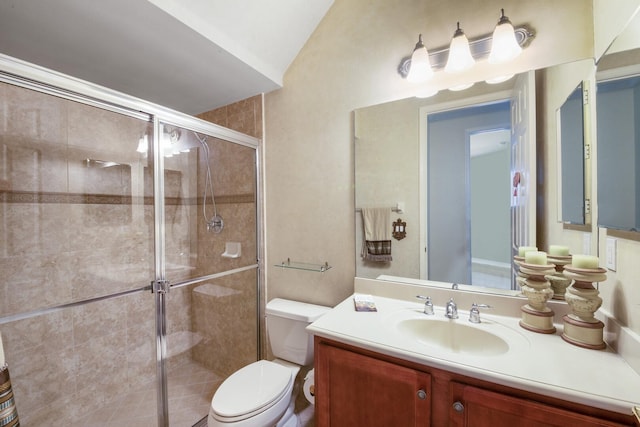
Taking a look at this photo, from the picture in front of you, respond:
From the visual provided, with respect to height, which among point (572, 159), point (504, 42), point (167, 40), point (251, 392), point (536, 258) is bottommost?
point (251, 392)

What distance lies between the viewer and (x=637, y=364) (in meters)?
0.77

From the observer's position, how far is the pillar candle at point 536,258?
1.07m

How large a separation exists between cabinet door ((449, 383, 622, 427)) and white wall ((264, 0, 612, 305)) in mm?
874

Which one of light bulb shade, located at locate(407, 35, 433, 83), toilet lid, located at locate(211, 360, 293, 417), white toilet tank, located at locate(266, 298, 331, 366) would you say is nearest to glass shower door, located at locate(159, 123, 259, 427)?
white toilet tank, located at locate(266, 298, 331, 366)

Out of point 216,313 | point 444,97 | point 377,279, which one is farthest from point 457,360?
point 216,313

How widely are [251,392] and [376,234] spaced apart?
1.06 m

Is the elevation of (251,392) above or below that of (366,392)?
below

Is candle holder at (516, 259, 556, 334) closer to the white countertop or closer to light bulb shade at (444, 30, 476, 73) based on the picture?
the white countertop

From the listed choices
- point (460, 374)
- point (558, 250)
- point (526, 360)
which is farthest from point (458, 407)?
point (558, 250)

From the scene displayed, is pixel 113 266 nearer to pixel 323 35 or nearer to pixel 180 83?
pixel 180 83

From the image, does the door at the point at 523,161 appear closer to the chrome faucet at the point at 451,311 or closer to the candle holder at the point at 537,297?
the candle holder at the point at 537,297

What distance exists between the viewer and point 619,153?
825mm

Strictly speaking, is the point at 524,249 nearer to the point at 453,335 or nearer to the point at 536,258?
the point at 536,258

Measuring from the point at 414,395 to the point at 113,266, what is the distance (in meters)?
2.12
